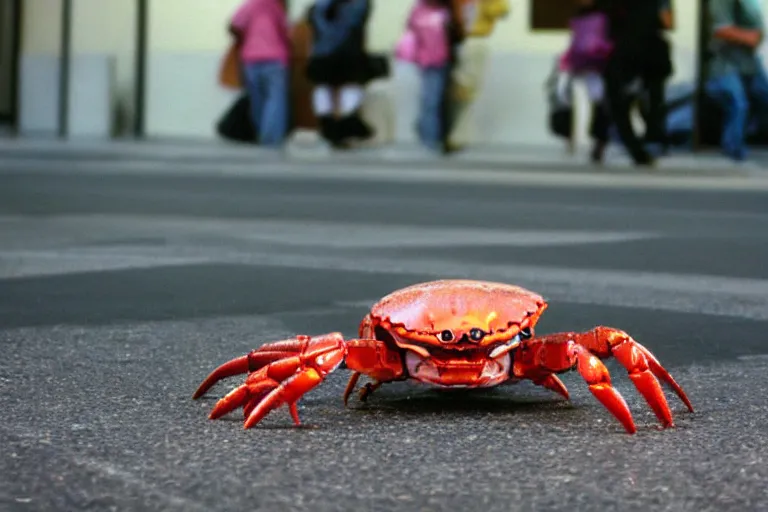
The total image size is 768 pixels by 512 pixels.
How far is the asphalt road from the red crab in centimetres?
9

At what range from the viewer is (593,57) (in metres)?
18.4

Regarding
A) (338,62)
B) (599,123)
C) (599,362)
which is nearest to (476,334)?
(599,362)

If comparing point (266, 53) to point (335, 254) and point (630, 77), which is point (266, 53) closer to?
point (630, 77)

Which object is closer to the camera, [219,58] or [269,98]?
[269,98]

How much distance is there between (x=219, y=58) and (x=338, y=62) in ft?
11.6

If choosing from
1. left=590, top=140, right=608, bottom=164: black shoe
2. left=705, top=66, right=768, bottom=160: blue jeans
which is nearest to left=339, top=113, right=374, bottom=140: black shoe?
left=590, top=140, right=608, bottom=164: black shoe

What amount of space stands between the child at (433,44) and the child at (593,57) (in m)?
1.49

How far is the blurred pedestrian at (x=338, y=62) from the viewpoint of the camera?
68.0 feet

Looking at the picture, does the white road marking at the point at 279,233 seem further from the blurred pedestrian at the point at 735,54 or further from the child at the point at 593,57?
the blurred pedestrian at the point at 735,54

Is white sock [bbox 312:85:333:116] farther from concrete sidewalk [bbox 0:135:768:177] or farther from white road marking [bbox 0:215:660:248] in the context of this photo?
white road marking [bbox 0:215:660:248]

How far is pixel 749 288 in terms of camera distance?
7.40 meters

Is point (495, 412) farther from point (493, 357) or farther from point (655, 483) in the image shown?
point (655, 483)

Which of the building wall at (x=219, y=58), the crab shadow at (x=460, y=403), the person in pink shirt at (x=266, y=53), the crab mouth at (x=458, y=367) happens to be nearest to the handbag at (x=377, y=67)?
the building wall at (x=219, y=58)

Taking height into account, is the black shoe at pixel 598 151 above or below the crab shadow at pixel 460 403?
below
